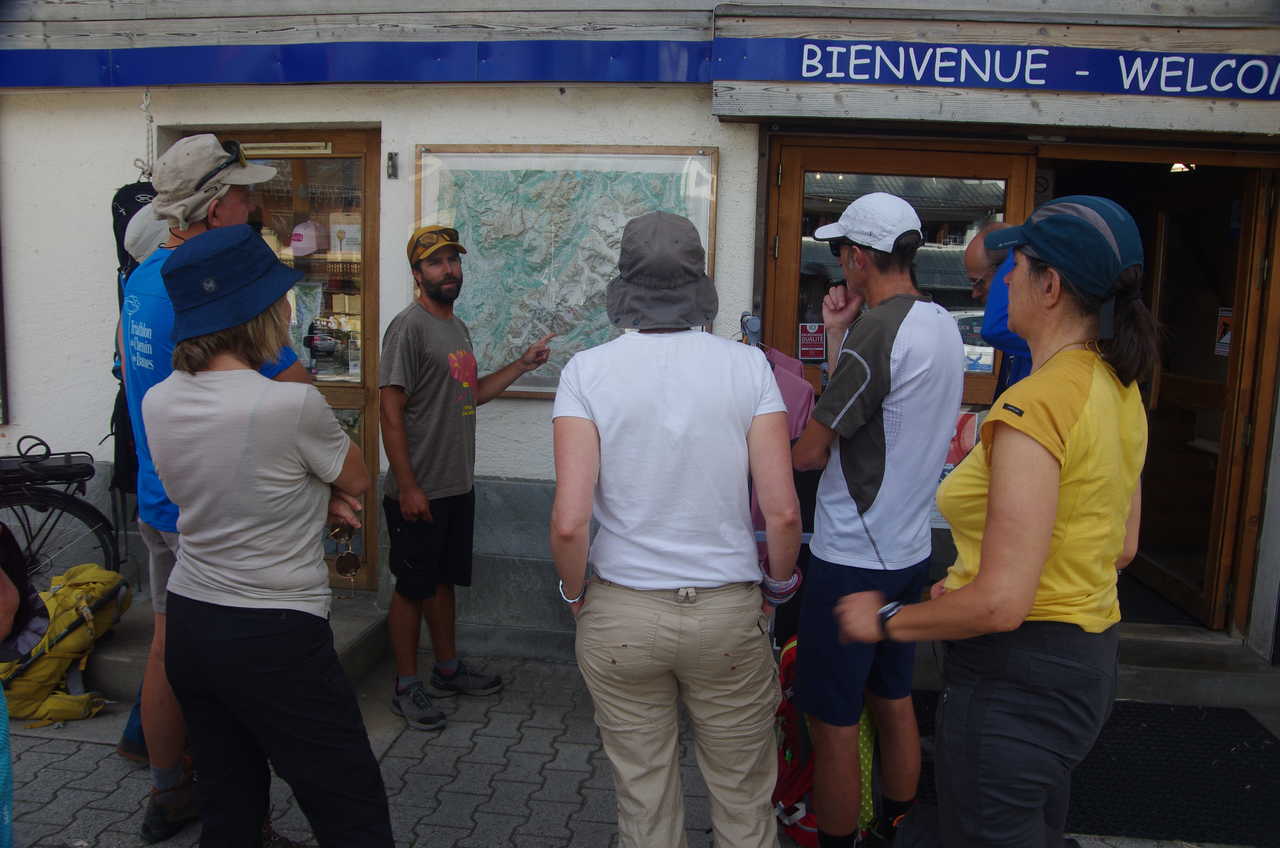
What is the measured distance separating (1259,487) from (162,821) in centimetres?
491

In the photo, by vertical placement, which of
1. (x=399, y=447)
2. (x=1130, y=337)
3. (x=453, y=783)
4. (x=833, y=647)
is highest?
(x=1130, y=337)

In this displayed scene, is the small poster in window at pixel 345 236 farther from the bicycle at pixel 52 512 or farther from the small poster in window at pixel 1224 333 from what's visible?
the small poster in window at pixel 1224 333

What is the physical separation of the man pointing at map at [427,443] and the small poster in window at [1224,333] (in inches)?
142

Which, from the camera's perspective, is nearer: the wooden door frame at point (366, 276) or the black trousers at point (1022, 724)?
the black trousers at point (1022, 724)

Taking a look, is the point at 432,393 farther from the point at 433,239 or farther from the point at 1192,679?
the point at 1192,679


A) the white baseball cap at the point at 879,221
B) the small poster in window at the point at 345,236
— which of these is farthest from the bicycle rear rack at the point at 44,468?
the white baseball cap at the point at 879,221

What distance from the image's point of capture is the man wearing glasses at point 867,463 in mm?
2811

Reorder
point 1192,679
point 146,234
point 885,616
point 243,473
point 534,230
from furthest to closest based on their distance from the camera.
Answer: point 534,230 < point 1192,679 < point 146,234 < point 243,473 < point 885,616

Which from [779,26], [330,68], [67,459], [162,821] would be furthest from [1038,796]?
[67,459]

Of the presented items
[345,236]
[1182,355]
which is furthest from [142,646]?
[1182,355]

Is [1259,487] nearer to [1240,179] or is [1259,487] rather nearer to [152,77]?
[1240,179]

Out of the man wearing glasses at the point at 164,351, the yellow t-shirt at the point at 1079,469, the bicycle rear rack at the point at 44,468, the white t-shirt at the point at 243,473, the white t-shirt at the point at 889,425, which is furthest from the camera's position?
the bicycle rear rack at the point at 44,468

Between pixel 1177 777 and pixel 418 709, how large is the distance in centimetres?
310

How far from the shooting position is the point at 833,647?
2.87m
